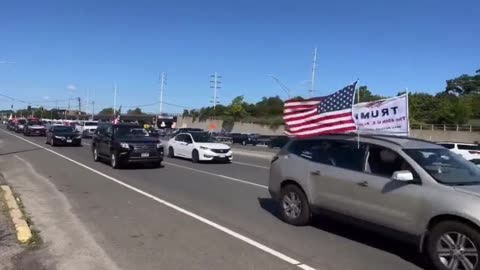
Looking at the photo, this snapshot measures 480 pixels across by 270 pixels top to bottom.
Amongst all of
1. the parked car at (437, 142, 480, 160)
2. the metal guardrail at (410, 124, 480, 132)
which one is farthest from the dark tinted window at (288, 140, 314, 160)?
the metal guardrail at (410, 124, 480, 132)

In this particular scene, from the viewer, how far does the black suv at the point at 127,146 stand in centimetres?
1959

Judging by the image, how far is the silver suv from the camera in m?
6.25

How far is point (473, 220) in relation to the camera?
5969 millimetres

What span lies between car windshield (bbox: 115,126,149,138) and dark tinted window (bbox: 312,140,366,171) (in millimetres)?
13117

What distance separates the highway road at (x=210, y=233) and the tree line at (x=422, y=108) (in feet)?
226

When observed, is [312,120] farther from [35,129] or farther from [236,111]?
[236,111]

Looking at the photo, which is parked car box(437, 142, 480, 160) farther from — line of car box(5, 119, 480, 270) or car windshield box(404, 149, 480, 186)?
car windshield box(404, 149, 480, 186)

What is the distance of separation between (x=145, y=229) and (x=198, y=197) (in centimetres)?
374

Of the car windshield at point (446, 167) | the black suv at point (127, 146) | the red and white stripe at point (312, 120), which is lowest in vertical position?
the black suv at point (127, 146)

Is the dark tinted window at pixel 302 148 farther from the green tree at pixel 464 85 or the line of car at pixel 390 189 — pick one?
the green tree at pixel 464 85

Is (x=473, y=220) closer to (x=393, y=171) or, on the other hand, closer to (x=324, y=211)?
(x=393, y=171)

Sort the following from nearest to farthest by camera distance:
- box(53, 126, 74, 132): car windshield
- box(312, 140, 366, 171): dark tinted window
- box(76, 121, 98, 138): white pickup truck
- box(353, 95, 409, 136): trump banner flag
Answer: box(312, 140, 366, 171): dark tinted window, box(353, 95, 409, 136): trump banner flag, box(53, 126, 74, 132): car windshield, box(76, 121, 98, 138): white pickup truck

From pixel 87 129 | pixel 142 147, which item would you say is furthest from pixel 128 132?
pixel 87 129

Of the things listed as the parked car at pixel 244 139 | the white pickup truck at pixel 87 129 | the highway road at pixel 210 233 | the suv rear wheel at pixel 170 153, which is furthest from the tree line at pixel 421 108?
the highway road at pixel 210 233
